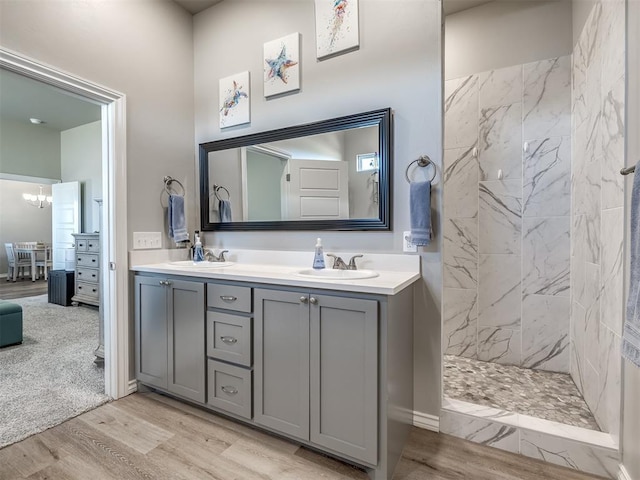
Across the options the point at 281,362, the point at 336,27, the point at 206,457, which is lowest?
the point at 206,457

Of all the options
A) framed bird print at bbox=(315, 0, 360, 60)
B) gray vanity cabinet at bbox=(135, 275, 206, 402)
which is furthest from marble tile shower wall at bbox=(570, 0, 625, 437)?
gray vanity cabinet at bbox=(135, 275, 206, 402)

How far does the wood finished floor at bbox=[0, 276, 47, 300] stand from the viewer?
5472mm

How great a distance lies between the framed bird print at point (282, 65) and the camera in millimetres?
2223

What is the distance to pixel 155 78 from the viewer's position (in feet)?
7.94

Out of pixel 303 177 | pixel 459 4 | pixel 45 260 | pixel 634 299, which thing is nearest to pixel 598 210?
pixel 634 299

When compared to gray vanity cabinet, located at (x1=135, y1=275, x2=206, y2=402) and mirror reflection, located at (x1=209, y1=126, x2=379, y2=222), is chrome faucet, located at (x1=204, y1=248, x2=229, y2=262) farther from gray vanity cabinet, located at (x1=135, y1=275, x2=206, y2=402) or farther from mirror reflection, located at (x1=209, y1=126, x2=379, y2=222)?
gray vanity cabinet, located at (x1=135, y1=275, x2=206, y2=402)

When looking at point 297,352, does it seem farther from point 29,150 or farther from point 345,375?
point 29,150

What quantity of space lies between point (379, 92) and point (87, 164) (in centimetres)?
575

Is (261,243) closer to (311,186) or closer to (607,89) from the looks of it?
(311,186)

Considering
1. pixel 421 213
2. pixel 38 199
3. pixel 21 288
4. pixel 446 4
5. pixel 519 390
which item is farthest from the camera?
pixel 38 199

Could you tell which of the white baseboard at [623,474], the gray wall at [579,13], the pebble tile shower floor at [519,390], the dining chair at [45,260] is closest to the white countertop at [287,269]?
the pebble tile shower floor at [519,390]

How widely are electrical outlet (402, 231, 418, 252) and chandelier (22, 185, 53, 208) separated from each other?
880 centimetres

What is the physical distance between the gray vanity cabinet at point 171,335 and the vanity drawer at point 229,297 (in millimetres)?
68

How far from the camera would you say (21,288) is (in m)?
6.09
